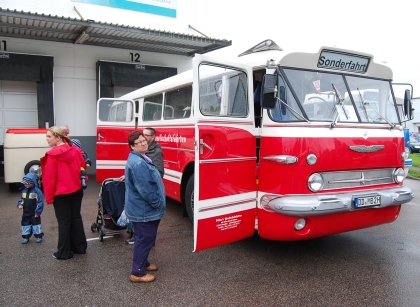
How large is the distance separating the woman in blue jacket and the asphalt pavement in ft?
1.24

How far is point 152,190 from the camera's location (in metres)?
3.92

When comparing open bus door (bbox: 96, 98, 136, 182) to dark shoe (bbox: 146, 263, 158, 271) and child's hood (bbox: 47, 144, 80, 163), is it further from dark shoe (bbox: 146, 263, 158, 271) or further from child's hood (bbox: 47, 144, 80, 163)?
dark shoe (bbox: 146, 263, 158, 271)

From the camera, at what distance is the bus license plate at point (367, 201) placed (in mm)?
4391

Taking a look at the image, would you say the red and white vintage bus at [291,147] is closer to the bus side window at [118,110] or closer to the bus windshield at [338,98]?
the bus windshield at [338,98]

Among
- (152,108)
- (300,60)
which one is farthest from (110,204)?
(300,60)

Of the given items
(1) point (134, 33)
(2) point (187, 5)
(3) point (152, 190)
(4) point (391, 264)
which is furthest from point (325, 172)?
(2) point (187, 5)

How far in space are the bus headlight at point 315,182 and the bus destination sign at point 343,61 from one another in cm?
145

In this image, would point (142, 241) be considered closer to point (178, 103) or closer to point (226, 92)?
point (226, 92)

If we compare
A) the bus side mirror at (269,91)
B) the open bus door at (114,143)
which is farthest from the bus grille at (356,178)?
the open bus door at (114,143)

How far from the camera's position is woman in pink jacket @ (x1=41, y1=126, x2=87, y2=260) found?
4.60 m

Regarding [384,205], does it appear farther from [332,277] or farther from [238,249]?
[238,249]

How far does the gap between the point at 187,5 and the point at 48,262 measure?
11907 millimetres

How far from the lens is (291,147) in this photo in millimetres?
4199

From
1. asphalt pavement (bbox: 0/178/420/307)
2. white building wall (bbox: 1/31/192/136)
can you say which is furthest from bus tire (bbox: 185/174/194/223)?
white building wall (bbox: 1/31/192/136)
